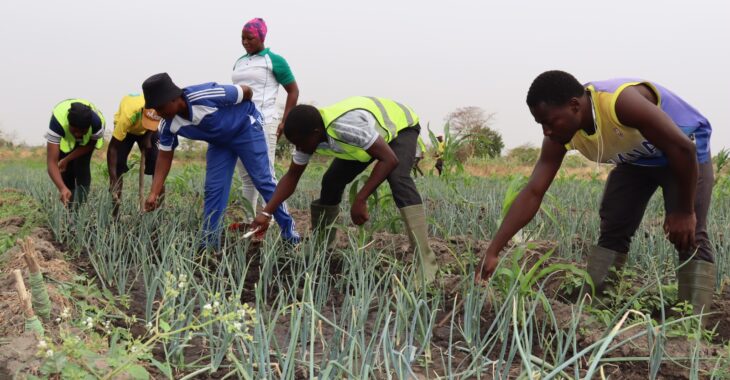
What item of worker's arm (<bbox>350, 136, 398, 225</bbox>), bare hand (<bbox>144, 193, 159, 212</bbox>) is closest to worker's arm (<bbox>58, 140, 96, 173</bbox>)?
bare hand (<bbox>144, 193, 159, 212</bbox>)

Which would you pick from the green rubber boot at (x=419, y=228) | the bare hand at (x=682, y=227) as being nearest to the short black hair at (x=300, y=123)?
the green rubber boot at (x=419, y=228)

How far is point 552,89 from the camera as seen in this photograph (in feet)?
5.77

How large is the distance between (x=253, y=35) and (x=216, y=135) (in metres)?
0.95

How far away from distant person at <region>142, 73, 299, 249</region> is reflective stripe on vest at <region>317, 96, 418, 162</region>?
0.56 meters

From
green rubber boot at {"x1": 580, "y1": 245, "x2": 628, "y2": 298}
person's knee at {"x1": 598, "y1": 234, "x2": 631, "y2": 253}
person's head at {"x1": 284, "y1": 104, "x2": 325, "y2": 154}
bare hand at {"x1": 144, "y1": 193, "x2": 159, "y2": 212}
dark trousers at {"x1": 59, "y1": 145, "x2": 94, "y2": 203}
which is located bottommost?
dark trousers at {"x1": 59, "y1": 145, "x2": 94, "y2": 203}


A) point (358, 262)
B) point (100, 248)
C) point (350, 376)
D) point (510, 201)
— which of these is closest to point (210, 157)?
point (100, 248)

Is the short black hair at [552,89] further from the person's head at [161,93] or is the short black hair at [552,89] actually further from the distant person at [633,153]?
the person's head at [161,93]

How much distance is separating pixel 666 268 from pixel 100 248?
8.32 feet

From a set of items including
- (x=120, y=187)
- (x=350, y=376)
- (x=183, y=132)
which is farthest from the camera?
(x=120, y=187)

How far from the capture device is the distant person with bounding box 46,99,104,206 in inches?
137

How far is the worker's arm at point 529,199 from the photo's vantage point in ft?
6.54

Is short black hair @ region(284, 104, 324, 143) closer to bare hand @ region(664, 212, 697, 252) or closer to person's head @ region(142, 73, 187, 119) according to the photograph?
person's head @ region(142, 73, 187, 119)

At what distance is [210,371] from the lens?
151cm

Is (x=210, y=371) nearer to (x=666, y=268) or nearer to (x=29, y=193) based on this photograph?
(x=666, y=268)
